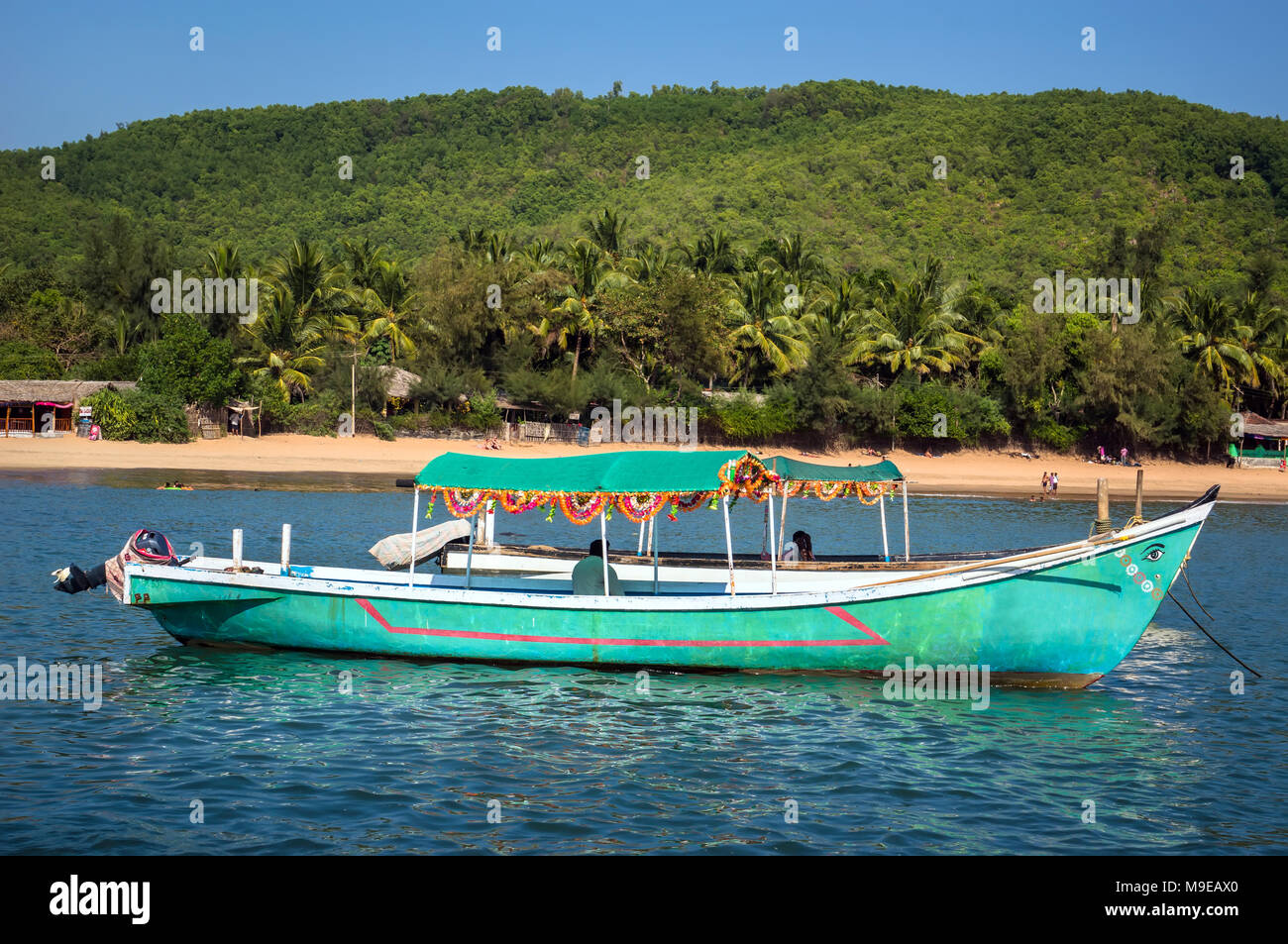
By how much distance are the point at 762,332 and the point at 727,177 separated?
44877 mm

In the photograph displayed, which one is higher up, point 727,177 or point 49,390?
point 727,177

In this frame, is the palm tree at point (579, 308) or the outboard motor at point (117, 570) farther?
the palm tree at point (579, 308)

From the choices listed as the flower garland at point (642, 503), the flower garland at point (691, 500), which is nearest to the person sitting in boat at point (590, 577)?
the flower garland at point (642, 503)

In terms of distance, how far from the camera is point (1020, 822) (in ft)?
32.2

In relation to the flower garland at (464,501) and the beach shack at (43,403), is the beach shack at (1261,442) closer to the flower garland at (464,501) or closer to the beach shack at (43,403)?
the flower garland at (464,501)

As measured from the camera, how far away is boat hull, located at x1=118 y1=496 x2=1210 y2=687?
508 inches

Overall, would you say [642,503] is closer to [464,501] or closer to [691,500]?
[691,500]

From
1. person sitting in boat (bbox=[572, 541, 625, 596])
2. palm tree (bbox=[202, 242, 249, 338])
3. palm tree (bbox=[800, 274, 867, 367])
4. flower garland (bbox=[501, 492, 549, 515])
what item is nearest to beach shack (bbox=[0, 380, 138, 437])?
palm tree (bbox=[202, 242, 249, 338])

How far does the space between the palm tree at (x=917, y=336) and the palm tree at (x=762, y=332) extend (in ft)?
11.1

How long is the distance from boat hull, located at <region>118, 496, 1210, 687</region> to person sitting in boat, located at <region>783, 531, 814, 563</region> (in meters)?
3.61

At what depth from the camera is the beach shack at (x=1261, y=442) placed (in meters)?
52.4

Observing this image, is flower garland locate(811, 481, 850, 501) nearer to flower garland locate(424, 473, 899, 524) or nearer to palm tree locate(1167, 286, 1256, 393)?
flower garland locate(424, 473, 899, 524)

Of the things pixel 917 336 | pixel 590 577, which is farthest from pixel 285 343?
pixel 590 577

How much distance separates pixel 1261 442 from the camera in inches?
2128
